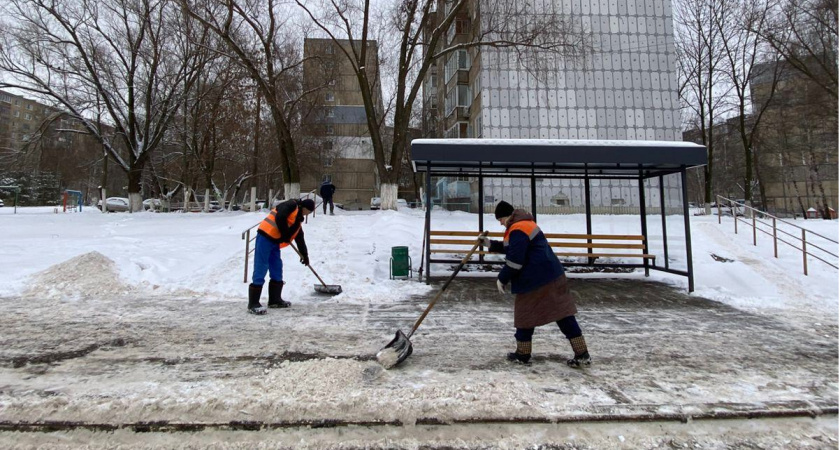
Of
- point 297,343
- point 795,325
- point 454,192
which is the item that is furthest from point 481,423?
point 454,192

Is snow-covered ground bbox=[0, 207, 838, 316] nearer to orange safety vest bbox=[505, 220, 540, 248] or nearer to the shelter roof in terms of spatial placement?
the shelter roof

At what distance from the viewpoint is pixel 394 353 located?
3.67m

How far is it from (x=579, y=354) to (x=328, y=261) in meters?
6.47

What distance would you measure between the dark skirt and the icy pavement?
0.44m

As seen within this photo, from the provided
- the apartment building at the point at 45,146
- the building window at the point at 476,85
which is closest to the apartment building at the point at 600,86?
the building window at the point at 476,85

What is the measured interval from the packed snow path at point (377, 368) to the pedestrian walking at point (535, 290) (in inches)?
9.6

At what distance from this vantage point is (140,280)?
24.3 ft

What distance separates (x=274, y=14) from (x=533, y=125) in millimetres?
13511

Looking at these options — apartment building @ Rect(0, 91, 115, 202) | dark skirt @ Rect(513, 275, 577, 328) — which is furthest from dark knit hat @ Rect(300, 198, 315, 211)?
apartment building @ Rect(0, 91, 115, 202)

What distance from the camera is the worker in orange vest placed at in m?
5.76

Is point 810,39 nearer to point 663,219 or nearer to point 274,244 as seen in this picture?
point 663,219

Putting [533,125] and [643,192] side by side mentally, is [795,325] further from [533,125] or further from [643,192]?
[533,125]

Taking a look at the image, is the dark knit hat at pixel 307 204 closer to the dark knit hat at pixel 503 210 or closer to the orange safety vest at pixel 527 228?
the dark knit hat at pixel 503 210

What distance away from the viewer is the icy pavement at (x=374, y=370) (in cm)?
280
